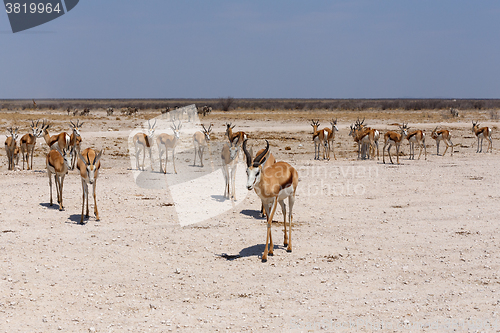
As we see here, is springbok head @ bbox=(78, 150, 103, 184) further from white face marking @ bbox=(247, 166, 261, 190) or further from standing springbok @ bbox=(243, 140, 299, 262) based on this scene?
white face marking @ bbox=(247, 166, 261, 190)

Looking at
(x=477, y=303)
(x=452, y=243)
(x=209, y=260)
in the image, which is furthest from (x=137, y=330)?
(x=452, y=243)

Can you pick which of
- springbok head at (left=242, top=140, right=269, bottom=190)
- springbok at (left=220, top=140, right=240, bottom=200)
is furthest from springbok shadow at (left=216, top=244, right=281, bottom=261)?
springbok at (left=220, top=140, right=240, bottom=200)

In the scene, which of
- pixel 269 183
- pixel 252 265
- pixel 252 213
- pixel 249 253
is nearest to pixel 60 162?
pixel 252 213

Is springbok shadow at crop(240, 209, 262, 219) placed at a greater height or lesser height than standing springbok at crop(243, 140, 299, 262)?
lesser

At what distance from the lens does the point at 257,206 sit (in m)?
12.2

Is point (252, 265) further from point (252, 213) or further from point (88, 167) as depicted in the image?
point (88, 167)

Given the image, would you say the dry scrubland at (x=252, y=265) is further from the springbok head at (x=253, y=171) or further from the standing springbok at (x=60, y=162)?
the springbok head at (x=253, y=171)

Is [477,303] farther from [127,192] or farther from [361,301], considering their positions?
[127,192]

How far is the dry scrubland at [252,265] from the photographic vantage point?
5.86m

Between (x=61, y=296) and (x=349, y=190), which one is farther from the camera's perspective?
(x=349, y=190)

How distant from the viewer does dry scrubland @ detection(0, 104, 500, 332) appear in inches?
231

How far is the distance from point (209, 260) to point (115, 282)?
1.63 meters

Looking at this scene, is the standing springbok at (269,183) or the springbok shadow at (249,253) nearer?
the standing springbok at (269,183)

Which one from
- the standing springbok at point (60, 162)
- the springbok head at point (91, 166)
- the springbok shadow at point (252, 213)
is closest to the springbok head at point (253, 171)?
the springbok shadow at point (252, 213)
